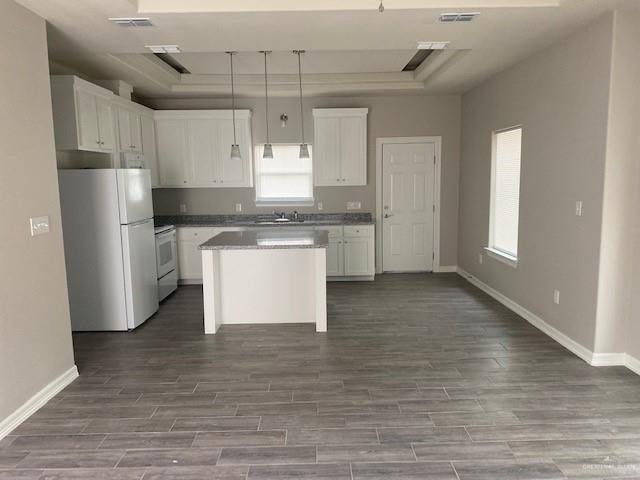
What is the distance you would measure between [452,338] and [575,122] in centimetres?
208

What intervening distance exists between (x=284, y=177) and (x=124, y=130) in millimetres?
2368

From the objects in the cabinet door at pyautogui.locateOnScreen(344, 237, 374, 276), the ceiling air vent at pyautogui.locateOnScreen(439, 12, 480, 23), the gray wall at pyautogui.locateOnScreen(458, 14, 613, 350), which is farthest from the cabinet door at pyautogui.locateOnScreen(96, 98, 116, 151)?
the gray wall at pyautogui.locateOnScreen(458, 14, 613, 350)

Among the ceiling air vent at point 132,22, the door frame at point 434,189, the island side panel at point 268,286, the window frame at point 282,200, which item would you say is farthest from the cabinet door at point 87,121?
the door frame at point 434,189

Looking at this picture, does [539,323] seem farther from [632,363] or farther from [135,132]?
[135,132]

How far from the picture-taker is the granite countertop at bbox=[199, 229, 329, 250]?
4078 millimetres

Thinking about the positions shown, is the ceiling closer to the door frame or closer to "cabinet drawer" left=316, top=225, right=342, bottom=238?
the door frame

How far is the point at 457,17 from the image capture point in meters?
3.21

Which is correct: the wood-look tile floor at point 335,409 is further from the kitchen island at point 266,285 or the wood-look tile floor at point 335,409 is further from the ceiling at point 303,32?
the ceiling at point 303,32

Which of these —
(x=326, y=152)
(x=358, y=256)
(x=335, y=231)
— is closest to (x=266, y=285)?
(x=335, y=231)

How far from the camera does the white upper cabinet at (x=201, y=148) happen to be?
623 centimetres

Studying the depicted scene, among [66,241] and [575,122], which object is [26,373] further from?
[575,122]

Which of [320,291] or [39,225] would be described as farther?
[320,291]

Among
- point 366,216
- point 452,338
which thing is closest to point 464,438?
point 452,338

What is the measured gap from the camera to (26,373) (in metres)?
2.84
